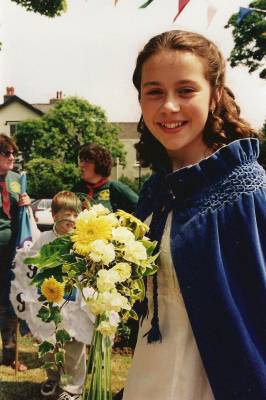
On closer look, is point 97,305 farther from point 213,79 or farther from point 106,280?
point 213,79

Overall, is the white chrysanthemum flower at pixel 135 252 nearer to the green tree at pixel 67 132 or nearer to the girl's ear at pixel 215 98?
the girl's ear at pixel 215 98

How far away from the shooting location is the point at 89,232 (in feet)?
4.95

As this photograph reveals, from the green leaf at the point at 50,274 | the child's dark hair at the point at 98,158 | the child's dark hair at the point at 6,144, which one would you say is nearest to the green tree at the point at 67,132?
the child's dark hair at the point at 6,144

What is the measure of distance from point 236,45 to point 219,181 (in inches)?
817

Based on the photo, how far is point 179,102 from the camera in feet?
5.08

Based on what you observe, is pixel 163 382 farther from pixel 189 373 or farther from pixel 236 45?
pixel 236 45

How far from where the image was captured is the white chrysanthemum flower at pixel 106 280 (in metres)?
1.42

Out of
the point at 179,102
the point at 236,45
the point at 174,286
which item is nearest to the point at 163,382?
the point at 174,286

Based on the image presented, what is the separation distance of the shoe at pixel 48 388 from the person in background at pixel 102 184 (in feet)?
4.44

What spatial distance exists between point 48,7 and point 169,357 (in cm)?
1143

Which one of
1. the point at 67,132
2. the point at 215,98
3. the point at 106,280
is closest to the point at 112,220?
the point at 106,280

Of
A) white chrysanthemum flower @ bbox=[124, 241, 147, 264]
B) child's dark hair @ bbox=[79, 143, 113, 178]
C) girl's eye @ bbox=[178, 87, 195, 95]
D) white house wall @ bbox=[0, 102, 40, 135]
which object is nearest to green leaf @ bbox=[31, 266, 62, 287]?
white chrysanthemum flower @ bbox=[124, 241, 147, 264]

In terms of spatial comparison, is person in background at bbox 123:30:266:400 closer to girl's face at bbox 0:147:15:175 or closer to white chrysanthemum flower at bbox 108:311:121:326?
white chrysanthemum flower at bbox 108:311:121:326

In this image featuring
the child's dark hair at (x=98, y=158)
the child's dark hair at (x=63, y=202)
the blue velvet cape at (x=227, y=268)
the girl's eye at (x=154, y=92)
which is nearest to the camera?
the blue velvet cape at (x=227, y=268)
